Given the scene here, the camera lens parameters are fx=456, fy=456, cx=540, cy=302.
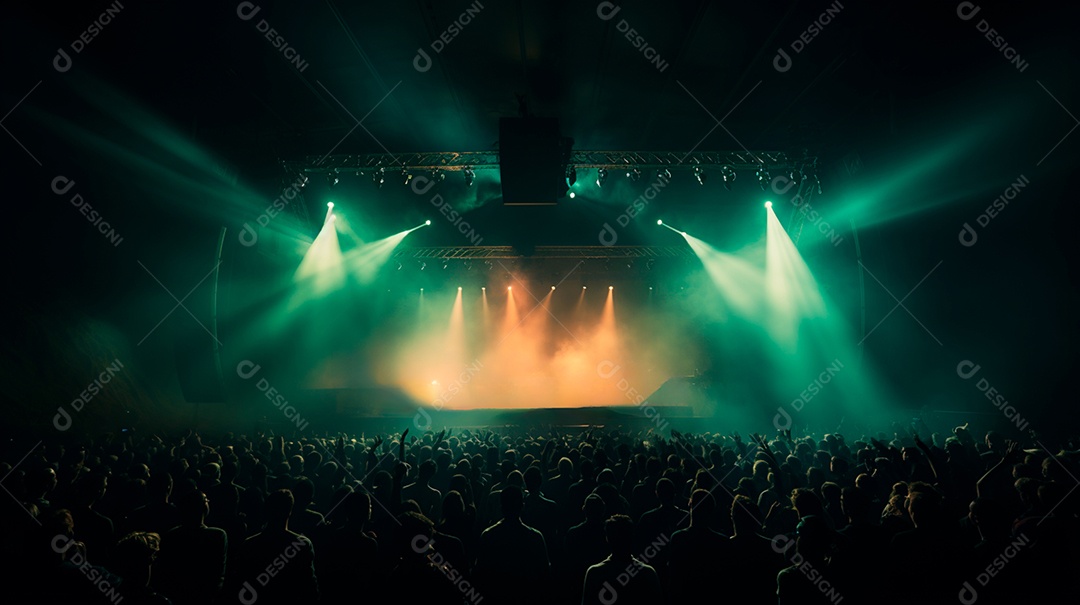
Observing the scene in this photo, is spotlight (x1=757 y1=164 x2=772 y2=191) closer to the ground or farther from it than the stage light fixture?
farther from it

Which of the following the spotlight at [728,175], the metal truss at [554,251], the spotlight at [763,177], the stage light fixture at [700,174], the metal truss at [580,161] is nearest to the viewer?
the metal truss at [580,161]

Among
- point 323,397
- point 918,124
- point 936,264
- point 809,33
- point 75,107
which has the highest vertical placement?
point 809,33

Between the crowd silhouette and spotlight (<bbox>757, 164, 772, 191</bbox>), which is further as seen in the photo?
spotlight (<bbox>757, 164, 772, 191</bbox>)

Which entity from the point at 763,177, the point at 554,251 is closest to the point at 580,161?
the point at 763,177

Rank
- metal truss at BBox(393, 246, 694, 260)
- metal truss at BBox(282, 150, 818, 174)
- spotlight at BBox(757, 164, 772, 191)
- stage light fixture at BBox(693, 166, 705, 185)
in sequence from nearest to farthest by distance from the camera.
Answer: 1. metal truss at BBox(282, 150, 818, 174)
2. stage light fixture at BBox(693, 166, 705, 185)
3. spotlight at BBox(757, 164, 772, 191)
4. metal truss at BBox(393, 246, 694, 260)

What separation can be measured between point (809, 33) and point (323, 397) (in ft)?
64.9

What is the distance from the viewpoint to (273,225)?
14562 millimetres

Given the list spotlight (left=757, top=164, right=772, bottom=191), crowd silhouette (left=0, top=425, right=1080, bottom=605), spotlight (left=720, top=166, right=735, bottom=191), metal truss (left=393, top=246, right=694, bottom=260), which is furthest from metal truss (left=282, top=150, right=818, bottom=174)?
crowd silhouette (left=0, top=425, right=1080, bottom=605)

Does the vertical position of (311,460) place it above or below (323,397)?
below

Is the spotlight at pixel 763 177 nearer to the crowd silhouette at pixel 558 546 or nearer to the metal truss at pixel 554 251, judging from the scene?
the metal truss at pixel 554 251

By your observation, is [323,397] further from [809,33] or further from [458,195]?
[809,33]

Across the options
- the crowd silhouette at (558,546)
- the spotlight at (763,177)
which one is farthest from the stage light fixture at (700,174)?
the crowd silhouette at (558,546)

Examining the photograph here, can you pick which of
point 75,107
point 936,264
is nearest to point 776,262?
point 936,264

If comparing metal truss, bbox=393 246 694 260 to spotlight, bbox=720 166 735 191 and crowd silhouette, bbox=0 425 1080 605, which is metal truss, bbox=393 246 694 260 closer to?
spotlight, bbox=720 166 735 191
